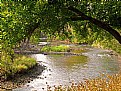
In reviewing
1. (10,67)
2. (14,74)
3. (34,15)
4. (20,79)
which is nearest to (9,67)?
(10,67)

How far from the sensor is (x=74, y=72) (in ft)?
110

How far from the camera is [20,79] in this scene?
93.5 feet

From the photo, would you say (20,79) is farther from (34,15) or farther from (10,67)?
(34,15)

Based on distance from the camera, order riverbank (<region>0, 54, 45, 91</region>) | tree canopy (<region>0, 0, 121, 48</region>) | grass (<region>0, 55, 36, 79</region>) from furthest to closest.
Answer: grass (<region>0, 55, 36, 79</region>)
riverbank (<region>0, 54, 45, 91</region>)
tree canopy (<region>0, 0, 121, 48</region>)

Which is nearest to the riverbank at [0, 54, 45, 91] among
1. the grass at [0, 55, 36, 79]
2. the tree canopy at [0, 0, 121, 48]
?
the grass at [0, 55, 36, 79]

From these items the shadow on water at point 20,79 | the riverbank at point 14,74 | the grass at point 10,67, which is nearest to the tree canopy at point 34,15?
the shadow on water at point 20,79

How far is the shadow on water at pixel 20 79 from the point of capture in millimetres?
25353

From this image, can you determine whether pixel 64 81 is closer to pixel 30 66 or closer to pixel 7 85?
pixel 7 85

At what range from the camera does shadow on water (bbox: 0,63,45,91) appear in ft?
83.2

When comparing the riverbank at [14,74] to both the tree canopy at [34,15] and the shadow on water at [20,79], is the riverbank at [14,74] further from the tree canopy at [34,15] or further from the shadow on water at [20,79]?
the tree canopy at [34,15]

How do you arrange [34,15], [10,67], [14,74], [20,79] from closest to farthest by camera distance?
[34,15] < [20,79] < [10,67] < [14,74]

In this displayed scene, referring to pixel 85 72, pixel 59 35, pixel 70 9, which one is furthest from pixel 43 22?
pixel 85 72

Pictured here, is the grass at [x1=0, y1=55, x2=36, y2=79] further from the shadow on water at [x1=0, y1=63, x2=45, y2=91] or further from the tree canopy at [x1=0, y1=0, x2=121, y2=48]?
the tree canopy at [x1=0, y1=0, x2=121, y2=48]

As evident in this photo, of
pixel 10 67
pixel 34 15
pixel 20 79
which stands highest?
pixel 34 15
